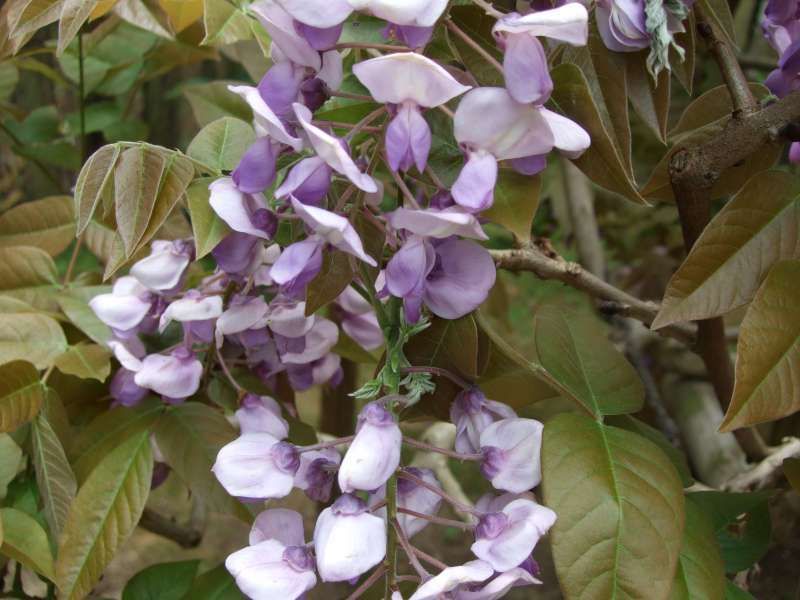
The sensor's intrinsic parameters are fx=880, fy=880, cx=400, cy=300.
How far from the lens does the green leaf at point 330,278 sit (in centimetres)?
47

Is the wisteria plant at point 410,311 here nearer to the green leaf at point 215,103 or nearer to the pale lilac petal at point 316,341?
the pale lilac petal at point 316,341

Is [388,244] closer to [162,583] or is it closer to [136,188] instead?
[136,188]

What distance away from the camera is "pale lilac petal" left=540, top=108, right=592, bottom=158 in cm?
41

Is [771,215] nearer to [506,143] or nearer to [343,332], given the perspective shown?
[506,143]

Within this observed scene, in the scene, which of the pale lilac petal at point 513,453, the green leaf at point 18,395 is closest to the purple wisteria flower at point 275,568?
the pale lilac petal at point 513,453

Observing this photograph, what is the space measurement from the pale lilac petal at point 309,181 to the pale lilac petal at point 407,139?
3cm

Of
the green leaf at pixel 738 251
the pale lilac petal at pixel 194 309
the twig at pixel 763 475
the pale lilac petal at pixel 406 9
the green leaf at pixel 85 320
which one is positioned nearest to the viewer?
the pale lilac petal at pixel 406 9

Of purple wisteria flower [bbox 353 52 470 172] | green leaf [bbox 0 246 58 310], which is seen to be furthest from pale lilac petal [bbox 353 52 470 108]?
green leaf [bbox 0 246 58 310]

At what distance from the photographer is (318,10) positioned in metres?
0.39

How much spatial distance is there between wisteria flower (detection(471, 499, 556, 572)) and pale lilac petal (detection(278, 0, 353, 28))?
0.82ft

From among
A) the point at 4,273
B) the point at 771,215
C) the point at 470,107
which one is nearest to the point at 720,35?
the point at 771,215

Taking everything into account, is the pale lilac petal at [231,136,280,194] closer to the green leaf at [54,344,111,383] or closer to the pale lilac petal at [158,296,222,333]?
the pale lilac petal at [158,296,222,333]

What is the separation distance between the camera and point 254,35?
2.24 ft

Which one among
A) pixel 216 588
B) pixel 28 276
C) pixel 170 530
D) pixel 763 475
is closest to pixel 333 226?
pixel 216 588
